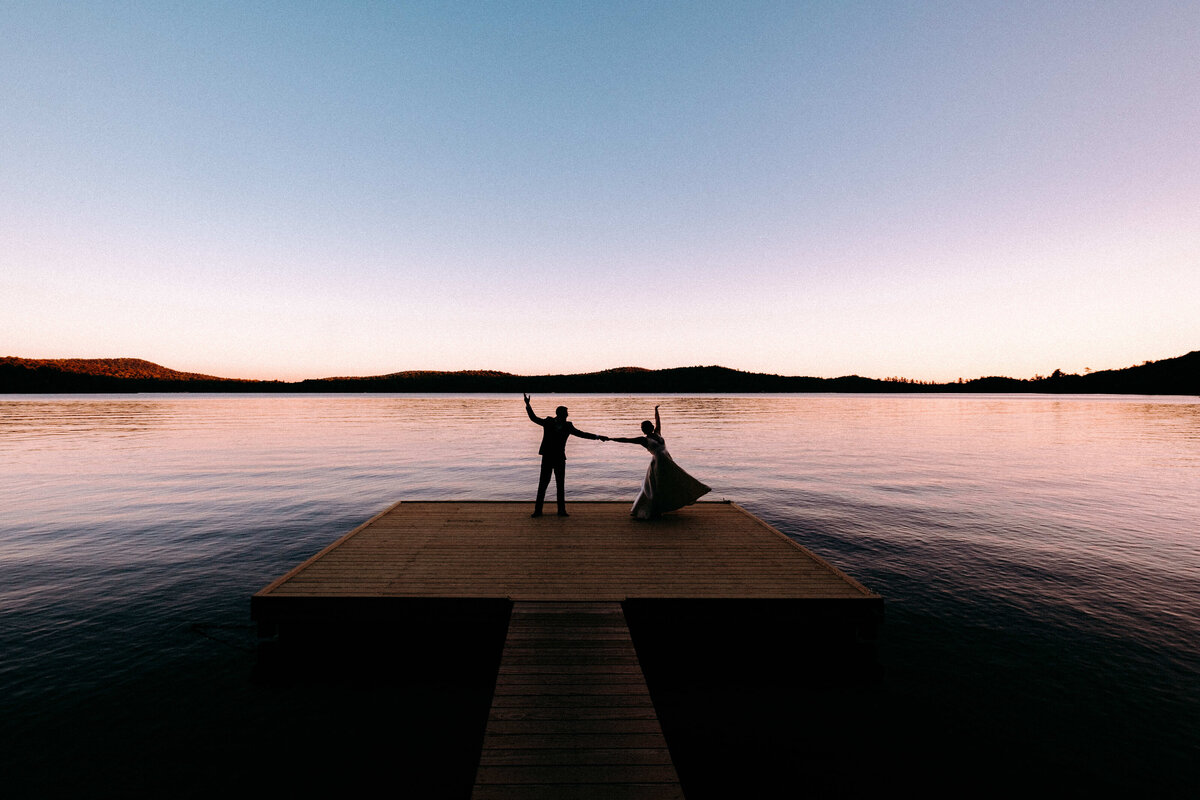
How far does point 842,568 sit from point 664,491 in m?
5.33

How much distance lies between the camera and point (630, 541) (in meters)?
10.8

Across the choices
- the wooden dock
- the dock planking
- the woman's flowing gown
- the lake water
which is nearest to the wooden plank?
the wooden dock

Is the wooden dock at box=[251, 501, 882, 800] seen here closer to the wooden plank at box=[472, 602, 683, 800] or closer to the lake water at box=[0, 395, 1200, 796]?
the wooden plank at box=[472, 602, 683, 800]

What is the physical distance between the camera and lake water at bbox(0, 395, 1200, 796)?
6.98 m

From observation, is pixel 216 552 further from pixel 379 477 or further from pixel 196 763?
pixel 379 477

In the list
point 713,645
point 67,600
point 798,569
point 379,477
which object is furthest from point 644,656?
point 379,477

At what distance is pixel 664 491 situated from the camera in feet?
41.9

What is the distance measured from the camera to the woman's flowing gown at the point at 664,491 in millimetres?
12648

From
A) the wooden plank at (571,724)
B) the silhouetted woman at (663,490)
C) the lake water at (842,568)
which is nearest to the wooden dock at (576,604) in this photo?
the wooden plank at (571,724)

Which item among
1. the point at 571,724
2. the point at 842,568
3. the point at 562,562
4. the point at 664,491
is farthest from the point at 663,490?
the point at 571,724

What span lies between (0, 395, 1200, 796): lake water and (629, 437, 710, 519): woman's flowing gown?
4.91 m

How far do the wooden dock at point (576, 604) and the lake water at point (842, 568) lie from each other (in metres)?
1.84

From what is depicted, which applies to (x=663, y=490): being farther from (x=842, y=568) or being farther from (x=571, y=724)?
(x=571, y=724)

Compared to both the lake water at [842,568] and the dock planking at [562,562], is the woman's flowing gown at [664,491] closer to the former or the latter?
the dock planking at [562,562]
